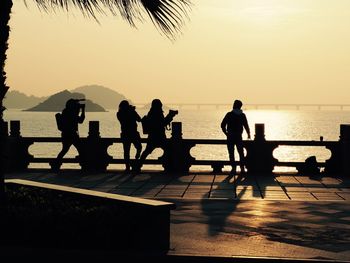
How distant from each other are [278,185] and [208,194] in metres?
2.67

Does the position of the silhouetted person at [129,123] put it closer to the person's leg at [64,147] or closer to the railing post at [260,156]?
the person's leg at [64,147]

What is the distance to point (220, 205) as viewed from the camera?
14336 millimetres

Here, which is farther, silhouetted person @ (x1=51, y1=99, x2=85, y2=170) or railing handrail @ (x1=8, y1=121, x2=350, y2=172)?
railing handrail @ (x1=8, y1=121, x2=350, y2=172)

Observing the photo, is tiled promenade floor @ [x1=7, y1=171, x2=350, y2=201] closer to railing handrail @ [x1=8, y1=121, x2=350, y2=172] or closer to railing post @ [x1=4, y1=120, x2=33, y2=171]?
railing handrail @ [x1=8, y1=121, x2=350, y2=172]

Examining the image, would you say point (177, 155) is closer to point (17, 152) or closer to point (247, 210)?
point (17, 152)

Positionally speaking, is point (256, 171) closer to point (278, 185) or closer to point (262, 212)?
point (278, 185)

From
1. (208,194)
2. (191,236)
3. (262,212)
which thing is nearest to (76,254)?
(191,236)

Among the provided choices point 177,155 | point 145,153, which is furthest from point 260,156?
point 145,153

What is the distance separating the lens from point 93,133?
22406 mm

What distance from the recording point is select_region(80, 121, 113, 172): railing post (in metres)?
22.2

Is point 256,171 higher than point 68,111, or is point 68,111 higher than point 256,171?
point 68,111

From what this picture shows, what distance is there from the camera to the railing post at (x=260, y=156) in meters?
21.6

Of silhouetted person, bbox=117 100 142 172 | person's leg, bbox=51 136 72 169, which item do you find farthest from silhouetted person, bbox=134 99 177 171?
person's leg, bbox=51 136 72 169

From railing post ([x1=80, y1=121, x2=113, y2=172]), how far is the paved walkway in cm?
73
